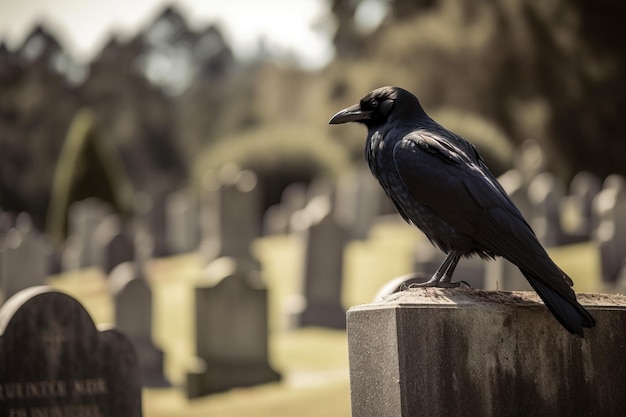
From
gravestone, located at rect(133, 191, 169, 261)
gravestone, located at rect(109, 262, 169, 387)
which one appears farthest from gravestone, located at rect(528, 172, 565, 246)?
gravestone, located at rect(133, 191, 169, 261)

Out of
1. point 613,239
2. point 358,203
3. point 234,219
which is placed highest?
point 358,203

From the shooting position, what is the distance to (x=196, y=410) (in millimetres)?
10445

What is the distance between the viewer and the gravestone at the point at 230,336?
1167 centimetres

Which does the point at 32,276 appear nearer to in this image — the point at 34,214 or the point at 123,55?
the point at 34,214

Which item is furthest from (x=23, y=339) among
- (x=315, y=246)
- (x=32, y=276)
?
(x=32, y=276)

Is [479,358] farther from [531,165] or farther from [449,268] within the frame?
[531,165]

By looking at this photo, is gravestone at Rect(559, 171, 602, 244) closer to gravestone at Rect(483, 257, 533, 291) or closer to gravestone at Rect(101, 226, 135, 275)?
gravestone at Rect(483, 257, 533, 291)

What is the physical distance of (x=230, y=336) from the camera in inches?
464

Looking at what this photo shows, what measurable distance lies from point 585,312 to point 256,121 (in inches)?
1889

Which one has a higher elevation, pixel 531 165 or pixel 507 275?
pixel 531 165

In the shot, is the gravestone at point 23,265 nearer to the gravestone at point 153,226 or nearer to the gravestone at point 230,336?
the gravestone at point 153,226

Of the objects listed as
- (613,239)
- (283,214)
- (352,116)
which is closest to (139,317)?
(613,239)

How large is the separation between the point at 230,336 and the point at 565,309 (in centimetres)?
790

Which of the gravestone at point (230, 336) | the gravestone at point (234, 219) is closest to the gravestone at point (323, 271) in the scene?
the gravestone at point (234, 219)
